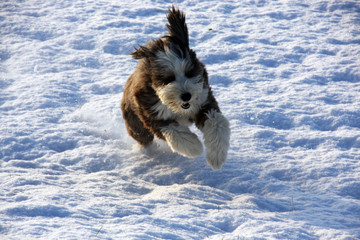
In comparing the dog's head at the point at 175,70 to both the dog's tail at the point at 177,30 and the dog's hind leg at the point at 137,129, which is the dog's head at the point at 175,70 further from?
the dog's hind leg at the point at 137,129

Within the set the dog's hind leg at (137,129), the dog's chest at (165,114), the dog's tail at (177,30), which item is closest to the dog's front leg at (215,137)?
the dog's chest at (165,114)

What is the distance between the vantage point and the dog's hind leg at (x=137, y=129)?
5156 millimetres

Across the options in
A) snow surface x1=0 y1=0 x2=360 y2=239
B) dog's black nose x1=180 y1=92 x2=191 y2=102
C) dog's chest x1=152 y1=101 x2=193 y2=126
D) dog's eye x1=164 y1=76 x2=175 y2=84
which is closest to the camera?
snow surface x1=0 y1=0 x2=360 y2=239

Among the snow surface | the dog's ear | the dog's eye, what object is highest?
the dog's ear

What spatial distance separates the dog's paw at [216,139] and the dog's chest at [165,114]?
1.05ft

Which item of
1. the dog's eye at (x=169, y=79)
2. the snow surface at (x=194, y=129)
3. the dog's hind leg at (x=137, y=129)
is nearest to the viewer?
the snow surface at (x=194, y=129)

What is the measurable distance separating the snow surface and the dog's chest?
24.1 inches

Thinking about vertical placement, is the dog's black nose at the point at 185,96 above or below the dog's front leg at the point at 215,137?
above

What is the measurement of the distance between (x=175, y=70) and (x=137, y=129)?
4.41 feet

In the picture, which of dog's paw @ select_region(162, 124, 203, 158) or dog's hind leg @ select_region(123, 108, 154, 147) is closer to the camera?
dog's paw @ select_region(162, 124, 203, 158)

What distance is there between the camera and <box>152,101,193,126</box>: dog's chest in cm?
452

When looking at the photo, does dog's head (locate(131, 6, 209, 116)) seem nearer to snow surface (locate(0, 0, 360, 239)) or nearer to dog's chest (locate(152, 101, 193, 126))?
dog's chest (locate(152, 101, 193, 126))

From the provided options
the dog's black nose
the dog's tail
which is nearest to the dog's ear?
the dog's tail


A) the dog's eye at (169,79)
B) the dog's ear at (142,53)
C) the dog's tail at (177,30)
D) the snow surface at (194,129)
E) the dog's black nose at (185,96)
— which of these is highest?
the dog's tail at (177,30)
